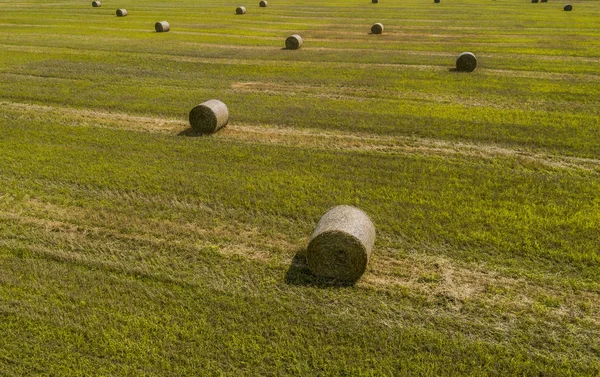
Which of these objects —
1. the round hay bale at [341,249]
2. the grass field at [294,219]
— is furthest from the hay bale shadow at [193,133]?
the round hay bale at [341,249]

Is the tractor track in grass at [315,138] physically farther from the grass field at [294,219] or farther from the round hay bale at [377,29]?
the round hay bale at [377,29]

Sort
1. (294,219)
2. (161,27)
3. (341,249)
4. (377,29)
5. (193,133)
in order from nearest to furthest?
(341,249) → (294,219) → (193,133) → (377,29) → (161,27)

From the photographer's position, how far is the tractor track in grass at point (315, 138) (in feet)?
38.9

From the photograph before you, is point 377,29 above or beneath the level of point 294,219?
above

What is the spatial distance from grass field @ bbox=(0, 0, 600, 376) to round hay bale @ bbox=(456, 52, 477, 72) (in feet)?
2.29

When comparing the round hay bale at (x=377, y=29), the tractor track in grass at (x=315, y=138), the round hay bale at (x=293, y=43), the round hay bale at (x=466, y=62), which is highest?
the round hay bale at (x=377, y=29)

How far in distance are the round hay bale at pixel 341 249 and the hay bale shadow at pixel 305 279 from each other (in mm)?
76

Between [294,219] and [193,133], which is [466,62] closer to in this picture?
[193,133]

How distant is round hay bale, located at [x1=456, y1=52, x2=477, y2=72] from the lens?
1995cm

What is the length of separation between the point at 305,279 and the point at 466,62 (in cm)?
1615

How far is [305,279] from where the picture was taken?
7.62 meters

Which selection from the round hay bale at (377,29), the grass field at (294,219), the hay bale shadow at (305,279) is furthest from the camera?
the round hay bale at (377,29)

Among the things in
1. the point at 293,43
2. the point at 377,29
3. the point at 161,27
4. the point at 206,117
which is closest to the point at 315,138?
the point at 206,117

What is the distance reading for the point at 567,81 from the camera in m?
18.6
